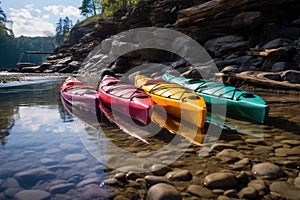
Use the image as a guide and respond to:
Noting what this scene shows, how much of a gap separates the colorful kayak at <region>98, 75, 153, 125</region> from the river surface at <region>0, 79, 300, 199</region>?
76 cm

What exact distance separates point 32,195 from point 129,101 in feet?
13.0

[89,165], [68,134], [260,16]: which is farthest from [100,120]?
[260,16]

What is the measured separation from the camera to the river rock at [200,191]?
2.71 metres

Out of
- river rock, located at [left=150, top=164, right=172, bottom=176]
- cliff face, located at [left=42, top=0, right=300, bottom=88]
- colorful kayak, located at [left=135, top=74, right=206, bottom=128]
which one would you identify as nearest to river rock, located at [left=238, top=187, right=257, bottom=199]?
river rock, located at [left=150, top=164, right=172, bottom=176]

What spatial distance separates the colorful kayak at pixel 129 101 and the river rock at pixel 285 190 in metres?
3.32

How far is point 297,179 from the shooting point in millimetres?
2930

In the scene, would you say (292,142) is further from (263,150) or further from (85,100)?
(85,100)

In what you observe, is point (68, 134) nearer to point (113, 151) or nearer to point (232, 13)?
point (113, 151)

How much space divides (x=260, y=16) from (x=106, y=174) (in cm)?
1667

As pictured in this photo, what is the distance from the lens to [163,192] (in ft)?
8.70

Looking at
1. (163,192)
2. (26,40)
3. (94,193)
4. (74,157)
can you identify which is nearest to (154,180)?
(163,192)

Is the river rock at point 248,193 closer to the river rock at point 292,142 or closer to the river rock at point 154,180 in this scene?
the river rock at point 154,180

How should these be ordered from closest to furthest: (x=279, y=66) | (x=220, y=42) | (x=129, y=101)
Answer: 1. (x=129, y=101)
2. (x=279, y=66)
3. (x=220, y=42)

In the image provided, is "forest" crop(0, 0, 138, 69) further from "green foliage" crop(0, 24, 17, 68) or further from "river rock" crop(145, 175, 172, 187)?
"river rock" crop(145, 175, 172, 187)
